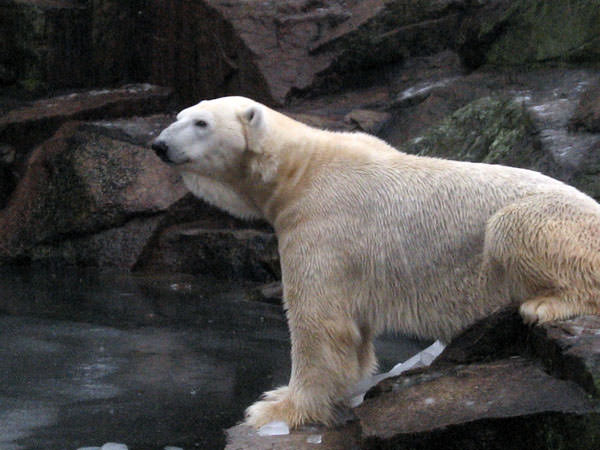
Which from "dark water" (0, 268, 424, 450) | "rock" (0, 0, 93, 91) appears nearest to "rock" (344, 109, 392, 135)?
"dark water" (0, 268, 424, 450)

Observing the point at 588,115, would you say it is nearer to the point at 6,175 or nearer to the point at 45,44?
the point at 6,175

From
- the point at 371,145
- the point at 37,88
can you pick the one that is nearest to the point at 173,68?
the point at 37,88

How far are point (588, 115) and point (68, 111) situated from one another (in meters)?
5.41

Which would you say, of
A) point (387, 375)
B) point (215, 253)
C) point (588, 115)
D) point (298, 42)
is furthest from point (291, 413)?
point (298, 42)

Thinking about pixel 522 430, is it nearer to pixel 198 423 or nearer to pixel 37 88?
pixel 198 423

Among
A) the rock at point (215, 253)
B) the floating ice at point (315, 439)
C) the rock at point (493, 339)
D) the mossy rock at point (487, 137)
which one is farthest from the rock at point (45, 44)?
the rock at point (493, 339)

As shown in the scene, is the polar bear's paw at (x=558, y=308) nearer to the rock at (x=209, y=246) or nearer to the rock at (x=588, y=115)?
the rock at (x=588, y=115)

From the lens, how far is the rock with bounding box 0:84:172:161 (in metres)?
9.43

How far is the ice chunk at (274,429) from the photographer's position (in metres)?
3.85

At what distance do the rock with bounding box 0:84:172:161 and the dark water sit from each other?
2.00 meters

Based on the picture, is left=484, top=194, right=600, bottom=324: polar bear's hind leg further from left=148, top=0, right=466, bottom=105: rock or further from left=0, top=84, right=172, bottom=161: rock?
left=0, top=84, right=172, bottom=161: rock

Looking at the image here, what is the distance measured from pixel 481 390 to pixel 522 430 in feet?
0.92

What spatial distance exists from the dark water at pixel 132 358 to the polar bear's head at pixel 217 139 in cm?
117

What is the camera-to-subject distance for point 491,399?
126 inches
